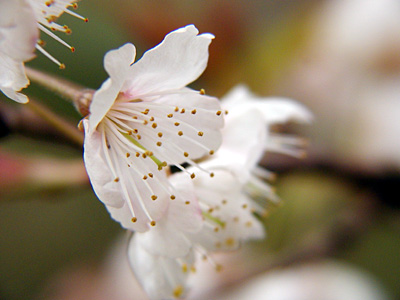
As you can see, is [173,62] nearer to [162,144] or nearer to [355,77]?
[162,144]

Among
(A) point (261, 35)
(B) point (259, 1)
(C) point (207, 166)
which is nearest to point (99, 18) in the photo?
(A) point (261, 35)

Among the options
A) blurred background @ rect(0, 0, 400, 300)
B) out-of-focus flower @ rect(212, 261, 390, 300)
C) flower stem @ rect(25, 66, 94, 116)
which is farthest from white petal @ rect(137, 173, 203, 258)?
out-of-focus flower @ rect(212, 261, 390, 300)

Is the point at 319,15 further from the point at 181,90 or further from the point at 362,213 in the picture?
the point at 181,90

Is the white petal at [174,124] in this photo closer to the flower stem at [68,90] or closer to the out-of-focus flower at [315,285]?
the flower stem at [68,90]

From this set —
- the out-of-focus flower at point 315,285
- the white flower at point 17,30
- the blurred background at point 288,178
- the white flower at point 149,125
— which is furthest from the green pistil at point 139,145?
the out-of-focus flower at point 315,285

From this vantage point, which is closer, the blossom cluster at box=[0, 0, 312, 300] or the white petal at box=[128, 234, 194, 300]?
the blossom cluster at box=[0, 0, 312, 300]

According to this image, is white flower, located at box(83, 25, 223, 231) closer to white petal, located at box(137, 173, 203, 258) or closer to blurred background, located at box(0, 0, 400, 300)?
white petal, located at box(137, 173, 203, 258)
